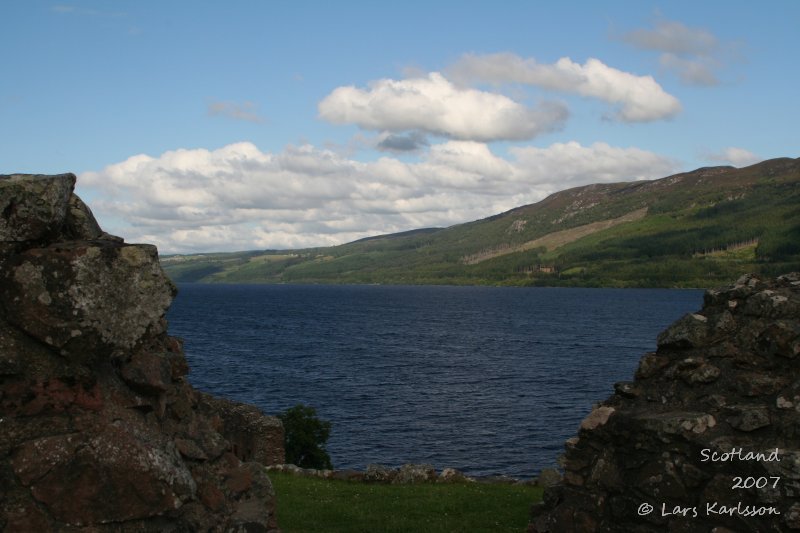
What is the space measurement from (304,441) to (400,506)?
1720 centimetres

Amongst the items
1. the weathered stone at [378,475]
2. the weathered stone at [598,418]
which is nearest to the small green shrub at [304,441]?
the weathered stone at [378,475]

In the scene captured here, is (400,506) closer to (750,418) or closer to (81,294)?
(750,418)

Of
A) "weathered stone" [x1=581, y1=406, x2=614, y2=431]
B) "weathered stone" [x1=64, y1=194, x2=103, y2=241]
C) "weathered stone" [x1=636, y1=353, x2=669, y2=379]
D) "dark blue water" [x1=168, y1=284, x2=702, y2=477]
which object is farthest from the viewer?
"dark blue water" [x1=168, y1=284, x2=702, y2=477]

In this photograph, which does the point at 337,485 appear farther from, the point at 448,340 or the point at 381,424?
the point at 448,340

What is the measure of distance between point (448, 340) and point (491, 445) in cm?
8390

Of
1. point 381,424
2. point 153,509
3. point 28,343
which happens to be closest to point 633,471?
point 153,509

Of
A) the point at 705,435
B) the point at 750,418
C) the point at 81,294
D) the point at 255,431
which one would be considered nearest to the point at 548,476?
the point at 255,431

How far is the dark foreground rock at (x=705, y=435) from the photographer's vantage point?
38.9 ft

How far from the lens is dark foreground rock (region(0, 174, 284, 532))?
28.2 ft

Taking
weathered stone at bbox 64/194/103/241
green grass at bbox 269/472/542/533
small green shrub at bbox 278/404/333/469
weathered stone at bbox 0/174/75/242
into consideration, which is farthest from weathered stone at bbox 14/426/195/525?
small green shrub at bbox 278/404/333/469

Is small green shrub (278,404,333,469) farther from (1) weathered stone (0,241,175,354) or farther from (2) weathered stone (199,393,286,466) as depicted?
(1) weathered stone (0,241,175,354)

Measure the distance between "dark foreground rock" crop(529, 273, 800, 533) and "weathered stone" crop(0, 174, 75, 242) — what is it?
445 inches

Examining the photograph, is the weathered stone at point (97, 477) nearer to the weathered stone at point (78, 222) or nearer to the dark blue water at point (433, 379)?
the weathered stone at point (78, 222)

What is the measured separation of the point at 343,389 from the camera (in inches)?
3425
